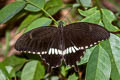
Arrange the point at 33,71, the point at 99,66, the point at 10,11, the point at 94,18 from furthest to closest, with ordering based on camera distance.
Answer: the point at 33,71, the point at 10,11, the point at 94,18, the point at 99,66

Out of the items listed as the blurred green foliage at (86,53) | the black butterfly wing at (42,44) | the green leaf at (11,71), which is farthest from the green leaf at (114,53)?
the green leaf at (11,71)

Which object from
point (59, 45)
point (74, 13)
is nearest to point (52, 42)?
point (59, 45)

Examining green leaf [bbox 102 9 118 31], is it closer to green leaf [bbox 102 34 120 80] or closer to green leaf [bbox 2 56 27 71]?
green leaf [bbox 102 34 120 80]

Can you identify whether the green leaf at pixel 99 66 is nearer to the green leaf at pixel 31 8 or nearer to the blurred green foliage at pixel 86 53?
the blurred green foliage at pixel 86 53

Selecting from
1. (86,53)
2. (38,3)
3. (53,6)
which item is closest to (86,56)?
(86,53)

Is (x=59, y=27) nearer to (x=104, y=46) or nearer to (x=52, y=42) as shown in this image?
(x=52, y=42)

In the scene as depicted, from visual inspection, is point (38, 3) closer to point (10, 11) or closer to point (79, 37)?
point (10, 11)
